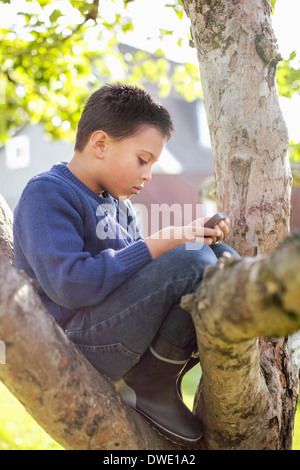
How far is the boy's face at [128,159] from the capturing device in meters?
2.28

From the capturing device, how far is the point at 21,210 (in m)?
1.99

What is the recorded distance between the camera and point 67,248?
72.2 inches

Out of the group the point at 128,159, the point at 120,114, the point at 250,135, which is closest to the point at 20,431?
the point at 128,159

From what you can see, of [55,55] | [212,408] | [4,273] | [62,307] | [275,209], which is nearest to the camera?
[4,273]

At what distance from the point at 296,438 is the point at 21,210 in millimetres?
3036

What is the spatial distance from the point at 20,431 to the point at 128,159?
3.08m

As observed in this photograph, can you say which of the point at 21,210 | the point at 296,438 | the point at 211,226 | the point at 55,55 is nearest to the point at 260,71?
the point at 211,226

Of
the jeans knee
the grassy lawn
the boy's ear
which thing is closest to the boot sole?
the jeans knee

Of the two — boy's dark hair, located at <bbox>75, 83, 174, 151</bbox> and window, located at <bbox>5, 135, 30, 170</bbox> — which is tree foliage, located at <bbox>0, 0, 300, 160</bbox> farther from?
window, located at <bbox>5, 135, 30, 170</bbox>

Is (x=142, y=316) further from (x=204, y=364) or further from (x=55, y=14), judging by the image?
(x=55, y=14)

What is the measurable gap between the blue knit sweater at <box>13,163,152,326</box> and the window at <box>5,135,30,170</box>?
18.4m

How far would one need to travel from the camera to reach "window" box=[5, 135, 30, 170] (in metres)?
19.8

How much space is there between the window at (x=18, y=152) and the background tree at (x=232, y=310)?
18186 mm

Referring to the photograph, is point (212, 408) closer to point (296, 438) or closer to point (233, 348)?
point (233, 348)
